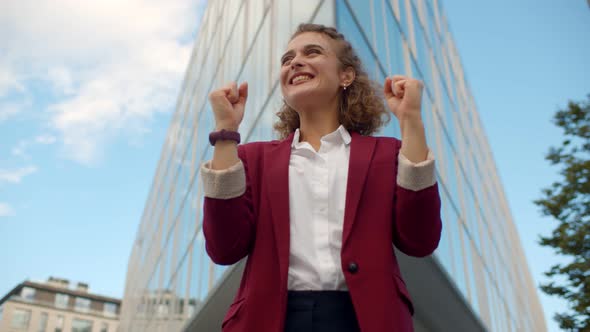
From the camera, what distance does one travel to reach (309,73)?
87.5 inches

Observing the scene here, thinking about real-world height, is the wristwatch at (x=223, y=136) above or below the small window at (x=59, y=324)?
below

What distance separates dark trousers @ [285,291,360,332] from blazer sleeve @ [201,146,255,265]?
0.25 meters

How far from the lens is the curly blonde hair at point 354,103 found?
7.56 ft

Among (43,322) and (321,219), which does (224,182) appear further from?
(43,322)

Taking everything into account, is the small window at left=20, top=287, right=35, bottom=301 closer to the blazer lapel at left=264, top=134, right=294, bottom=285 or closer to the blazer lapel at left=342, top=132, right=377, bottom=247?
the blazer lapel at left=264, top=134, right=294, bottom=285

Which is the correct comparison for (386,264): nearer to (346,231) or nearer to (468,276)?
(346,231)

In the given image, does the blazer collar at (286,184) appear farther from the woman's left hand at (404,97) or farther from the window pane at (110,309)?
the window pane at (110,309)

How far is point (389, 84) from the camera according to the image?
2.07 m

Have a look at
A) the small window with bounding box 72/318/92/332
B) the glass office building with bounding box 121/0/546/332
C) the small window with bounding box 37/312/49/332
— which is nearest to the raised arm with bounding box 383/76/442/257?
the glass office building with bounding box 121/0/546/332

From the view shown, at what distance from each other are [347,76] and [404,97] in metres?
0.55

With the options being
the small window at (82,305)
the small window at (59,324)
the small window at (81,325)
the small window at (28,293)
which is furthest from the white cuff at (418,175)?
the small window at (82,305)

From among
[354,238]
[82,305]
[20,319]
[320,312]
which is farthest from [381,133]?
[82,305]

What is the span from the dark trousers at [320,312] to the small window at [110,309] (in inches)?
2780

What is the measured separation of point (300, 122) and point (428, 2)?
45.3 ft
